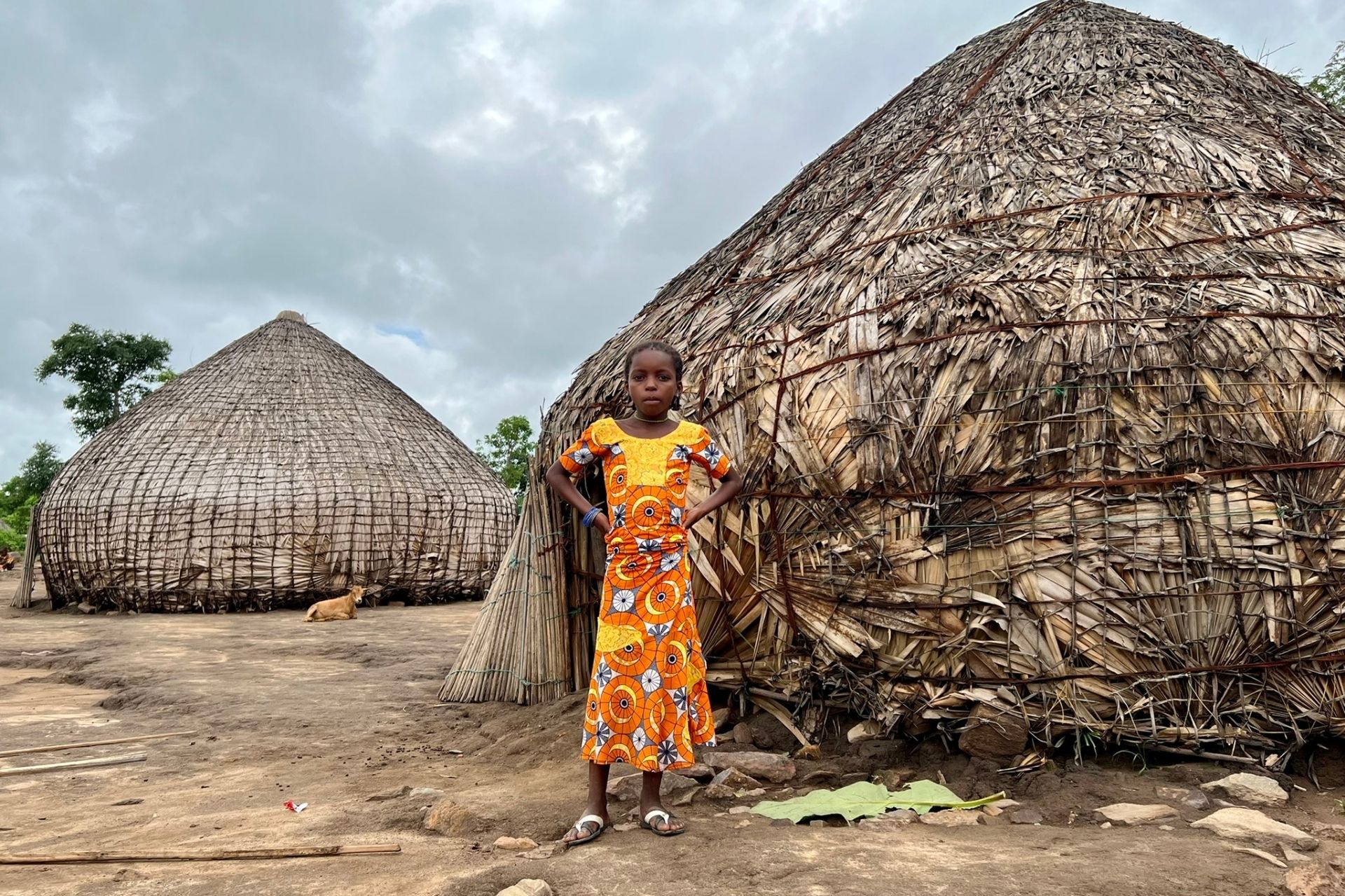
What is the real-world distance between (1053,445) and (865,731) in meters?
1.25

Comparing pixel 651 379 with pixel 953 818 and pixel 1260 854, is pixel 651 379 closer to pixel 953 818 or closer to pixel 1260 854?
pixel 953 818

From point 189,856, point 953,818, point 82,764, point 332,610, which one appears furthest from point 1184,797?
point 332,610

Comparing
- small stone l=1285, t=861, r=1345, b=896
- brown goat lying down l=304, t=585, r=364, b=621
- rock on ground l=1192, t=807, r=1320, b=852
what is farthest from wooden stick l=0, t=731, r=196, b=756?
brown goat lying down l=304, t=585, r=364, b=621

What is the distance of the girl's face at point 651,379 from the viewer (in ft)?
9.57

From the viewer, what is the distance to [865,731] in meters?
3.45

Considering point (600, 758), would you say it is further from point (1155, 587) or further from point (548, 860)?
point (1155, 587)

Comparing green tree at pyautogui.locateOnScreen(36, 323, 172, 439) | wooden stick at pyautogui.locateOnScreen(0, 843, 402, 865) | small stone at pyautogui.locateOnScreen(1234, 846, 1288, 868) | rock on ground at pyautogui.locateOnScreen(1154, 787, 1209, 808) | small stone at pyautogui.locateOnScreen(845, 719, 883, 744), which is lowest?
A: wooden stick at pyautogui.locateOnScreen(0, 843, 402, 865)

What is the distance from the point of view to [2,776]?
3.83 metres

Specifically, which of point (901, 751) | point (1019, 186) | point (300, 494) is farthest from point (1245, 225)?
point (300, 494)

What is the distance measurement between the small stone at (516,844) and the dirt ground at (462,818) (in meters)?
0.07

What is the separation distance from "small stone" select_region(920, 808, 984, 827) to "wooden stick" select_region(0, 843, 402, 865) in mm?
1554

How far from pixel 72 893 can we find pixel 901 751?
2577mm

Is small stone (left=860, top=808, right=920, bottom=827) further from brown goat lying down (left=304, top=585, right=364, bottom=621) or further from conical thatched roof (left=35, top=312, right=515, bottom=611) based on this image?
conical thatched roof (left=35, top=312, right=515, bottom=611)

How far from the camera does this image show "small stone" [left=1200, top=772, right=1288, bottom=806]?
2.83m
